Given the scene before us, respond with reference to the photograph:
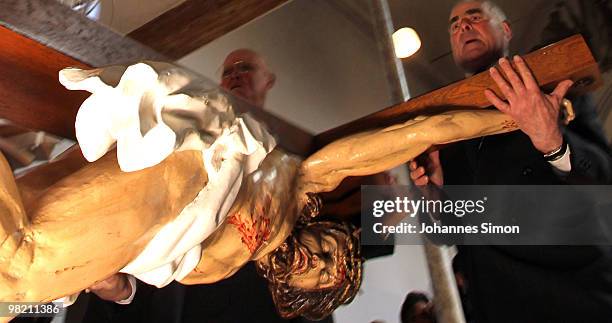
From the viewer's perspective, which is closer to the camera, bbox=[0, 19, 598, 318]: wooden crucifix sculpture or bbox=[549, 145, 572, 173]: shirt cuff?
bbox=[0, 19, 598, 318]: wooden crucifix sculpture

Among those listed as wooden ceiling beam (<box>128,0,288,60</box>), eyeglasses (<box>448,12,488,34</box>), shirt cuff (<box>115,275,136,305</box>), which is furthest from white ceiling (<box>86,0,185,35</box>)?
eyeglasses (<box>448,12,488,34</box>)

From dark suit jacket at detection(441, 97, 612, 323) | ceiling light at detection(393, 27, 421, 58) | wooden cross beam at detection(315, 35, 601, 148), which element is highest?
ceiling light at detection(393, 27, 421, 58)

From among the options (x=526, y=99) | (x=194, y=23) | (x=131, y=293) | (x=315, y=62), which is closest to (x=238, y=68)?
(x=194, y=23)

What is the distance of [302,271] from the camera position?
3.01ft

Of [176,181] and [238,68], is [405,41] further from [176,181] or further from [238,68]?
[176,181]

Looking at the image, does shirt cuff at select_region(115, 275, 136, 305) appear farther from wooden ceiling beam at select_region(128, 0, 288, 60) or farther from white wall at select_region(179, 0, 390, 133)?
white wall at select_region(179, 0, 390, 133)

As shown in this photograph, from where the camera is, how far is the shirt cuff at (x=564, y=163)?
34.3 inches

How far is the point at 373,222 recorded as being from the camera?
101cm

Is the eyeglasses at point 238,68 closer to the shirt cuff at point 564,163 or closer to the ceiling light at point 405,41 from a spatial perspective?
the ceiling light at point 405,41

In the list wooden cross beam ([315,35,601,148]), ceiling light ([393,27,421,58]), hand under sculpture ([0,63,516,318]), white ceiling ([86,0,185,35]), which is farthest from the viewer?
ceiling light ([393,27,421,58])

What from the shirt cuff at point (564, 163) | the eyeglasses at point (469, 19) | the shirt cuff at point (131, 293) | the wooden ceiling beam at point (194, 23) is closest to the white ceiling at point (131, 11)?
the wooden ceiling beam at point (194, 23)

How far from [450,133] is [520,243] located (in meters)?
0.29

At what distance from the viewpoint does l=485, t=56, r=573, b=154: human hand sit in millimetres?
772

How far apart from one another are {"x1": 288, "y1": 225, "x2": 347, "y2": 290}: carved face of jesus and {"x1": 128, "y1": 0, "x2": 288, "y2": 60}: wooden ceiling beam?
0.40 metres
